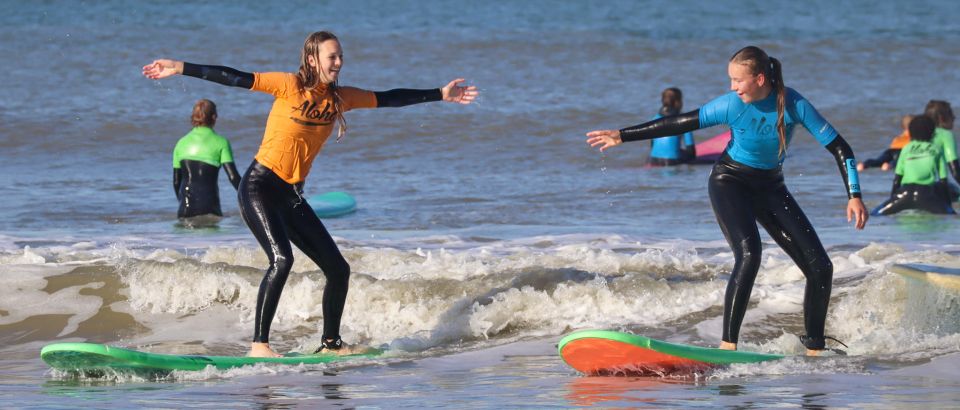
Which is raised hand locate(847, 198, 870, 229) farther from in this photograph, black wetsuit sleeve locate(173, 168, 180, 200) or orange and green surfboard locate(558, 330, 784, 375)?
black wetsuit sleeve locate(173, 168, 180, 200)

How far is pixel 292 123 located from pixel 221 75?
0.44 m

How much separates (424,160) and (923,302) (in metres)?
11.8

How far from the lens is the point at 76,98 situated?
24.3 metres

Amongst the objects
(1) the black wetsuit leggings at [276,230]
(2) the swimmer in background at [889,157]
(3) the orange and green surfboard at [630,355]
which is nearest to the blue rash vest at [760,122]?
(3) the orange and green surfboard at [630,355]

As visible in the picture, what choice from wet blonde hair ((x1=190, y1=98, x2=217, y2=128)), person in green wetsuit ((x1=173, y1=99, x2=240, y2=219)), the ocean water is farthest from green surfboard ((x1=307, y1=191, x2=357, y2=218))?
wet blonde hair ((x1=190, y1=98, x2=217, y2=128))

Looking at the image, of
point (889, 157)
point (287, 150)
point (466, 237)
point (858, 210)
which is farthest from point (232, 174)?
point (889, 157)

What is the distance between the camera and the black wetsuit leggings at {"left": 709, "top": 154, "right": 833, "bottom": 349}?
690 cm

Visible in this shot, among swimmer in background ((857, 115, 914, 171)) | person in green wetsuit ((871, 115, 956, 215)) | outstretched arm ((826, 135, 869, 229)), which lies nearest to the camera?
outstretched arm ((826, 135, 869, 229))

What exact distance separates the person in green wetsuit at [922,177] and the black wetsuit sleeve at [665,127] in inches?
278

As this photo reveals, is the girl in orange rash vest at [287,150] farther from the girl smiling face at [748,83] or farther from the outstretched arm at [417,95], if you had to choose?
the girl smiling face at [748,83]

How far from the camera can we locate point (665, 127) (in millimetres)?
6973

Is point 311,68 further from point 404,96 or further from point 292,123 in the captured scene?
point 404,96

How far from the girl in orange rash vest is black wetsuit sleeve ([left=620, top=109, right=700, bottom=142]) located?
4.49 feet

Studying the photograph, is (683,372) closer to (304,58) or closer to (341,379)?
(341,379)
